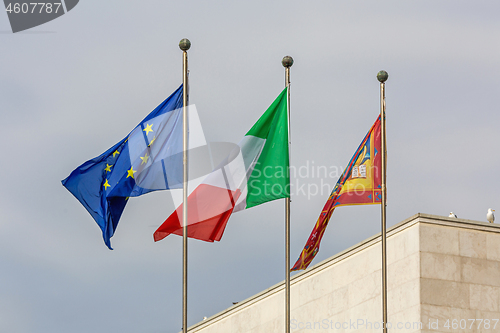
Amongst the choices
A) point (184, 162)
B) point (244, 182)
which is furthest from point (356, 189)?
point (184, 162)

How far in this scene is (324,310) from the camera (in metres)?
28.4

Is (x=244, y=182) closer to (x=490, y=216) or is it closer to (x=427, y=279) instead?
(x=427, y=279)

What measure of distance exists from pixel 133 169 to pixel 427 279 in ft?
28.9

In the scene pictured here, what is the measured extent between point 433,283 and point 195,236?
7.41 m

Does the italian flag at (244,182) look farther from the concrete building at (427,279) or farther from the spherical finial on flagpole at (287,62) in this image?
the concrete building at (427,279)

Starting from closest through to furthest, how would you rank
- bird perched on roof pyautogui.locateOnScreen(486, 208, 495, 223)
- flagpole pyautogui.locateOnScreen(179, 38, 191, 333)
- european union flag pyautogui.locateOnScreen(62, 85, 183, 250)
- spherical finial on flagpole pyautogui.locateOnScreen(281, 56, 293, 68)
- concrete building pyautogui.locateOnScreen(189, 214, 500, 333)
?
flagpole pyautogui.locateOnScreen(179, 38, 191, 333) < european union flag pyautogui.locateOnScreen(62, 85, 183, 250) < spherical finial on flagpole pyautogui.locateOnScreen(281, 56, 293, 68) < concrete building pyautogui.locateOnScreen(189, 214, 500, 333) < bird perched on roof pyautogui.locateOnScreen(486, 208, 495, 223)

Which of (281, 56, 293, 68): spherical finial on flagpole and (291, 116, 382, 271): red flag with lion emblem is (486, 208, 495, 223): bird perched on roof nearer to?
(291, 116, 382, 271): red flag with lion emblem

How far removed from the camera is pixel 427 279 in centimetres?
2483

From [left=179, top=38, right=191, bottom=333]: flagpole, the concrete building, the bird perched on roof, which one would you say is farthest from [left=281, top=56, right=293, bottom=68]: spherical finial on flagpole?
the bird perched on roof

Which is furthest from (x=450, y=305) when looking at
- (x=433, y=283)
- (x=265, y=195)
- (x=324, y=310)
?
(x=265, y=195)

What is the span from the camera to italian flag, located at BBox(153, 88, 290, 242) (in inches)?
830

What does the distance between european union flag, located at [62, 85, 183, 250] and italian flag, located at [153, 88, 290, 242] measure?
2.64 feet

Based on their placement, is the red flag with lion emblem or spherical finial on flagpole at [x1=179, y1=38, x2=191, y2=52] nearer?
spherical finial on flagpole at [x1=179, y1=38, x2=191, y2=52]

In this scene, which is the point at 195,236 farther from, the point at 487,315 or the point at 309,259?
the point at 487,315
